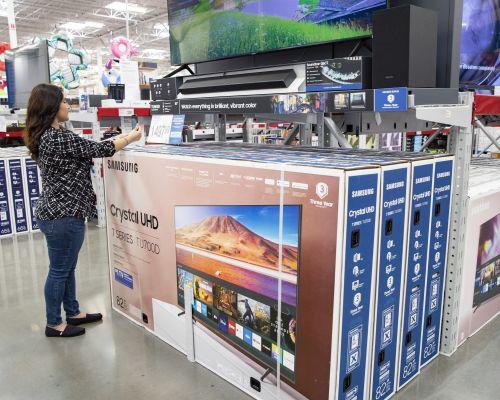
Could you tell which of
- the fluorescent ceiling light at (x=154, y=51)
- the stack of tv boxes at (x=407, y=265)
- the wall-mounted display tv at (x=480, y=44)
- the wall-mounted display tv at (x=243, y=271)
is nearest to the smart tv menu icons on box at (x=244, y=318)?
the wall-mounted display tv at (x=243, y=271)

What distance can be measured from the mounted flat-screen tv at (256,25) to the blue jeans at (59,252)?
4.34 feet

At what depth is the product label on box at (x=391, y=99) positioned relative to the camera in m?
1.75

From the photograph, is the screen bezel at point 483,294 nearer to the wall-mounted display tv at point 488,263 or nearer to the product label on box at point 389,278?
the wall-mounted display tv at point 488,263

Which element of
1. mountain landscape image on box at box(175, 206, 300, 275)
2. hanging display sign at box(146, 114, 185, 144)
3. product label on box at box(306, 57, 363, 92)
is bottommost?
mountain landscape image on box at box(175, 206, 300, 275)

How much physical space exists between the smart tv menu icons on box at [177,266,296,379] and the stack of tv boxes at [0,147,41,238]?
334cm

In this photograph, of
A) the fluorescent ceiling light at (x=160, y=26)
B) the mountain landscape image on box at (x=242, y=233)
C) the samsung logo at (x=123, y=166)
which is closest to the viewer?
the mountain landscape image on box at (x=242, y=233)

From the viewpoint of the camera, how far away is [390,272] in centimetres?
179

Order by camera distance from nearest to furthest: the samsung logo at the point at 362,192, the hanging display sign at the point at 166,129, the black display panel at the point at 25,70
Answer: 1. the samsung logo at the point at 362,192
2. the hanging display sign at the point at 166,129
3. the black display panel at the point at 25,70

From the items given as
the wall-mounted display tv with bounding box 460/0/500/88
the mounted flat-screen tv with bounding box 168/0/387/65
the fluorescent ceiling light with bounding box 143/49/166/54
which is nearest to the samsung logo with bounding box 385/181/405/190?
the mounted flat-screen tv with bounding box 168/0/387/65

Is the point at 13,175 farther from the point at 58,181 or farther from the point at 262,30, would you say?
the point at 262,30

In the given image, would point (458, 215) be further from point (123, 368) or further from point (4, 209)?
point (4, 209)

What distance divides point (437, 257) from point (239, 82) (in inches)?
52.4

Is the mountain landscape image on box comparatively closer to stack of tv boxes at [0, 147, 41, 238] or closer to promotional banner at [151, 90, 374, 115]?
promotional banner at [151, 90, 374, 115]

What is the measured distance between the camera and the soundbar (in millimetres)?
2209
